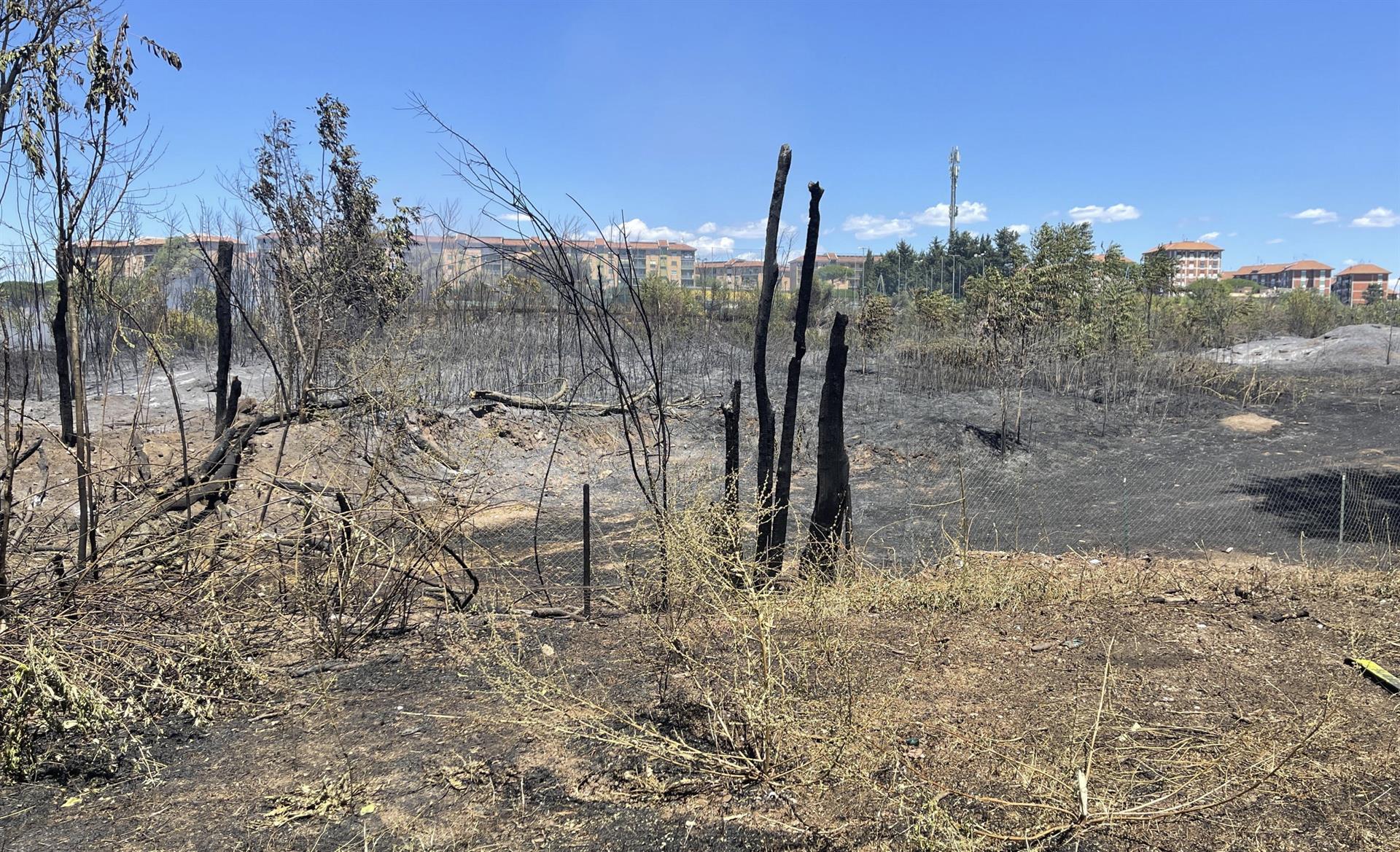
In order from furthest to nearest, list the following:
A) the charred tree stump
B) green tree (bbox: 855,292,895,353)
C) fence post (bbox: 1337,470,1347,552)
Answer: green tree (bbox: 855,292,895,353)
the charred tree stump
fence post (bbox: 1337,470,1347,552)

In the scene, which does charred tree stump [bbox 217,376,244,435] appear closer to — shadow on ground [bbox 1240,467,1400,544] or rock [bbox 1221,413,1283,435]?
shadow on ground [bbox 1240,467,1400,544]

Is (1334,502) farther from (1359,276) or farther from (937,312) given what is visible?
(1359,276)

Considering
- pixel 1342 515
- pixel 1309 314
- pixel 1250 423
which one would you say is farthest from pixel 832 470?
pixel 1309 314

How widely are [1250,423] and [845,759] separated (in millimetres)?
12326

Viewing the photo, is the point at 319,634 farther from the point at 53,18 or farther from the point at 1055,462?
the point at 1055,462

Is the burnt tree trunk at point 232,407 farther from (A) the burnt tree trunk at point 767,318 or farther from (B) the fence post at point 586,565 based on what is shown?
(A) the burnt tree trunk at point 767,318

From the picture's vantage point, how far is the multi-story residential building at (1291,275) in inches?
2926

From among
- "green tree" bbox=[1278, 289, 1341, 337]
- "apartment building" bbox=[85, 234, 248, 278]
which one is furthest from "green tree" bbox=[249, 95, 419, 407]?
"green tree" bbox=[1278, 289, 1341, 337]

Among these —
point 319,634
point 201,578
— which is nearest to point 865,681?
point 319,634

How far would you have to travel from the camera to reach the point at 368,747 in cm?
278

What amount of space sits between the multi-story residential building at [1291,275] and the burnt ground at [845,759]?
A: 264ft

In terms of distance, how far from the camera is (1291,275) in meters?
78.1

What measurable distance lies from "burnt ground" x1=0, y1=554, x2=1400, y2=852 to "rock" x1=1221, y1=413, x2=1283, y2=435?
928 cm

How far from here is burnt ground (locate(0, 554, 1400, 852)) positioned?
2.25 meters
